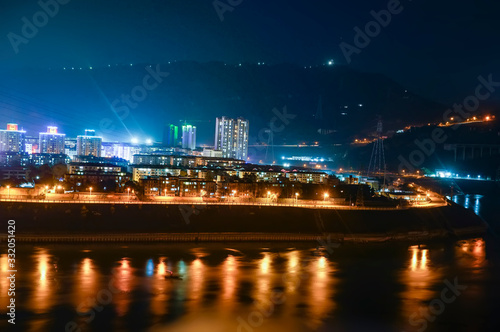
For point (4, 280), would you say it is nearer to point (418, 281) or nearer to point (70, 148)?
point (418, 281)

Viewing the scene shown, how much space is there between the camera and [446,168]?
31.0m

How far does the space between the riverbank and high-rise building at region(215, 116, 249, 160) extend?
21.3 meters

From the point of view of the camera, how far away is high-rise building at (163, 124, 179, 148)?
41062 mm

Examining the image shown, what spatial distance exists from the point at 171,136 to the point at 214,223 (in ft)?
100

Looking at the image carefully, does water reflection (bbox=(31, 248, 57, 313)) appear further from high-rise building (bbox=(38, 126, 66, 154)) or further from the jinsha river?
high-rise building (bbox=(38, 126, 66, 154))

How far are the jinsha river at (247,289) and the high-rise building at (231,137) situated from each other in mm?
23738

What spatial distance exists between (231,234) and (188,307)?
4.61 metres

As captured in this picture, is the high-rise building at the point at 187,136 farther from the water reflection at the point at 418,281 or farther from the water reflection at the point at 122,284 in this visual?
the water reflection at the point at 122,284

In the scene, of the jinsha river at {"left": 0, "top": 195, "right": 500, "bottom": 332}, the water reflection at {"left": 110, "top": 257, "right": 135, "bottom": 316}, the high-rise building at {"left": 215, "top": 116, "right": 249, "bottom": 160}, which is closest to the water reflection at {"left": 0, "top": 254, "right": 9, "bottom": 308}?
the jinsha river at {"left": 0, "top": 195, "right": 500, "bottom": 332}

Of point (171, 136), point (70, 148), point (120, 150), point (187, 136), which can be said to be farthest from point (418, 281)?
point (171, 136)

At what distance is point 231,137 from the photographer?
3431 centimetres

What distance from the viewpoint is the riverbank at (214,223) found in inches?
417

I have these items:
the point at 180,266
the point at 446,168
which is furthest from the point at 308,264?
the point at 446,168

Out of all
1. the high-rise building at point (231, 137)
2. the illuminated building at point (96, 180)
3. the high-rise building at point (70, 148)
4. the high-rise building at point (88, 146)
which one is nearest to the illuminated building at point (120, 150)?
the high-rise building at point (88, 146)
